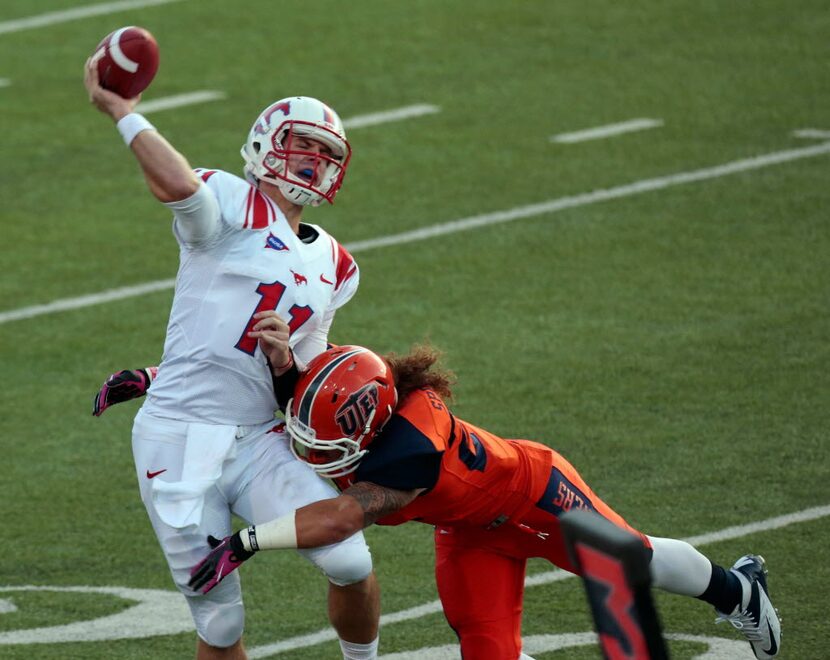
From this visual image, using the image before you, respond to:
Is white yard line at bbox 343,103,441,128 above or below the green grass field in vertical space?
below

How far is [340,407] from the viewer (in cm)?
495

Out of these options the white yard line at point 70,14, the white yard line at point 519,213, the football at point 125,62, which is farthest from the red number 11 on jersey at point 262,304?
the white yard line at point 70,14

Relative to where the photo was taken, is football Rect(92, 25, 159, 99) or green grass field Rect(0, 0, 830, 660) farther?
green grass field Rect(0, 0, 830, 660)

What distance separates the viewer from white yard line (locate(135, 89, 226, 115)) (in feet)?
43.5

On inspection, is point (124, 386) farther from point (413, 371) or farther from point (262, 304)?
point (413, 371)

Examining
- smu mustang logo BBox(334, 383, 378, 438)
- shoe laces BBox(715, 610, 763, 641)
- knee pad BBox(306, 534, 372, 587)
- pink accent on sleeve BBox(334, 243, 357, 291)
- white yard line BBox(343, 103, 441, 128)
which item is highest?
pink accent on sleeve BBox(334, 243, 357, 291)

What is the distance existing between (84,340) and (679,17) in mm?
7395

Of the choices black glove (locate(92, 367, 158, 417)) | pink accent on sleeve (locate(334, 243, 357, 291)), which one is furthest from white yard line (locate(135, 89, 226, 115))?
pink accent on sleeve (locate(334, 243, 357, 291))

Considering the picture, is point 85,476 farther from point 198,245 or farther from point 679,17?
point 679,17

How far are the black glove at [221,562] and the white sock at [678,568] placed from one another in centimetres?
135

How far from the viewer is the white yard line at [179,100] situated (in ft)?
43.5

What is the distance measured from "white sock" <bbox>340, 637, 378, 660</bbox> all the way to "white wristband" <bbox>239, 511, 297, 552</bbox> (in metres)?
0.76

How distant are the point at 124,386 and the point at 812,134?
7916 mm

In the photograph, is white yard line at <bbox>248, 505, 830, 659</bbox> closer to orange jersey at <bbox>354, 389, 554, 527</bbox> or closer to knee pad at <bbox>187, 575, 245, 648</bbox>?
knee pad at <bbox>187, 575, 245, 648</bbox>
